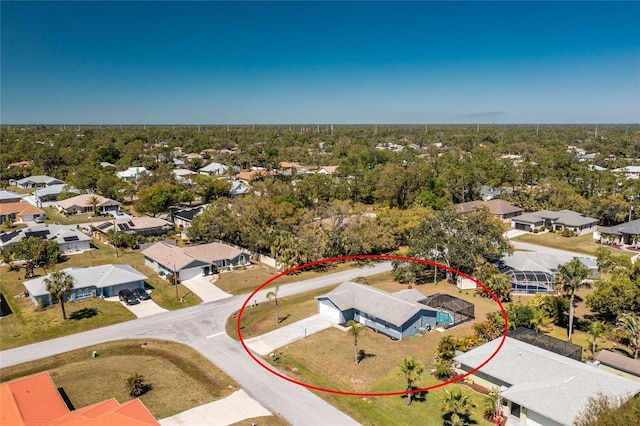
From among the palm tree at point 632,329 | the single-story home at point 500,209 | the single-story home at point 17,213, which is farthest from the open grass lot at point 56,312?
the single-story home at point 500,209

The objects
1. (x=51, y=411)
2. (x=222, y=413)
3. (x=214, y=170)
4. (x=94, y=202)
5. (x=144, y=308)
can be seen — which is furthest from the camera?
(x=214, y=170)

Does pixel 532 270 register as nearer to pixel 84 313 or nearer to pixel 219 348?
pixel 219 348

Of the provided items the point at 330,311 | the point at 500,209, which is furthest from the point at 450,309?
the point at 500,209

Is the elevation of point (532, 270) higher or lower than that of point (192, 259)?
lower

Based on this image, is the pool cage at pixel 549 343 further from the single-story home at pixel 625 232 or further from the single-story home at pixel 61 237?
the single-story home at pixel 61 237

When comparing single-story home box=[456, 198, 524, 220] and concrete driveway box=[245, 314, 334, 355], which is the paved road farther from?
single-story home box=[456, 198, 524, 220]

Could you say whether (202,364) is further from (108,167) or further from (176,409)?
(108,167)
